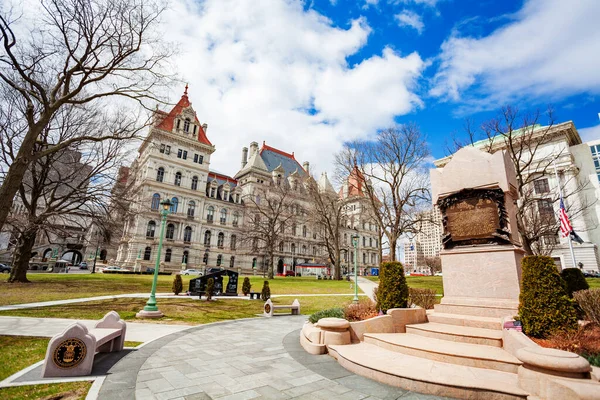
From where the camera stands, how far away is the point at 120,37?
1417 cm

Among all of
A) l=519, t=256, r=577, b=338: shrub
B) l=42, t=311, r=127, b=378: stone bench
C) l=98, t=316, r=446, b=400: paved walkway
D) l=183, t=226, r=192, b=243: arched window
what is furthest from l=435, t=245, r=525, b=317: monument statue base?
l=183, t=226, r=192, b=243: arched window

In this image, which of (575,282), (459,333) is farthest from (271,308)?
(575,282)

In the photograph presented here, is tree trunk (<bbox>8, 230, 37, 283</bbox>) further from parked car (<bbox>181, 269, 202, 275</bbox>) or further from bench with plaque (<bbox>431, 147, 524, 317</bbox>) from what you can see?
bench with plaque (<bbox>431, 147, 524, 317</bbox>)

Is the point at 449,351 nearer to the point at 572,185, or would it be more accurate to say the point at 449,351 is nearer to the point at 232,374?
the point at 232,374

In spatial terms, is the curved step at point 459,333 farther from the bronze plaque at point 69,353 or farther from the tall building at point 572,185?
the tall building at point 572,185

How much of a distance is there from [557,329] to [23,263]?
103ft

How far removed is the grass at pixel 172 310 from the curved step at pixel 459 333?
8.18 m

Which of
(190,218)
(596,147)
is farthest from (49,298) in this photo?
(596,147)

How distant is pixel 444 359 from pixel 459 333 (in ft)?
3.97

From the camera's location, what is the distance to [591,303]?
20.0 feet

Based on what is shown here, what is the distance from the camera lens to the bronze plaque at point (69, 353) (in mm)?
5020

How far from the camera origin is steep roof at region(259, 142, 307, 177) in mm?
68812

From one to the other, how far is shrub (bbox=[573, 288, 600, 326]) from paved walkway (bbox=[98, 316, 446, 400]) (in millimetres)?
4678

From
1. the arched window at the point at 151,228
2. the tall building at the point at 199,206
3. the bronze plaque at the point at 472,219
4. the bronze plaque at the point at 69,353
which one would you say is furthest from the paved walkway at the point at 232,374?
the arched window at the point at 151,228
